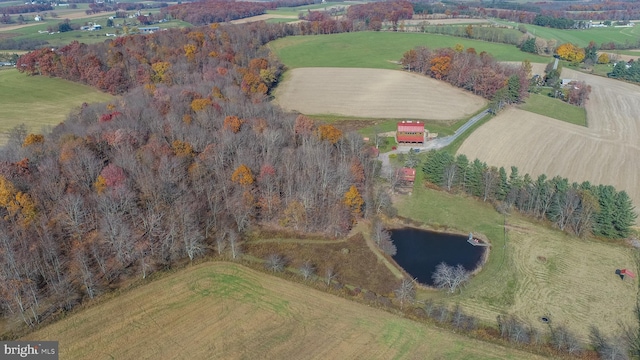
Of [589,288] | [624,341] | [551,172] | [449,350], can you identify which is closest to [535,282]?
[589,288]

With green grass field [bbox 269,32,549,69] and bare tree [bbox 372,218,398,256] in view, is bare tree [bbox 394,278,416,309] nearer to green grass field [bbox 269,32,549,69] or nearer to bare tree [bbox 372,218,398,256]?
bare tree [bbox 372,218,398,256]

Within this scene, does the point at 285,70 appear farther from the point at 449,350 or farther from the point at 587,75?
the point at 449,350

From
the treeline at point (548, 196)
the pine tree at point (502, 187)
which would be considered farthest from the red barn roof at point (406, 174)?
the pine tree at point (502, 187)

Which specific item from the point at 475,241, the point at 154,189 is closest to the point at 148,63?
the point at 154,189

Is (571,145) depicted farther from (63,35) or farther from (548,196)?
(63,35)

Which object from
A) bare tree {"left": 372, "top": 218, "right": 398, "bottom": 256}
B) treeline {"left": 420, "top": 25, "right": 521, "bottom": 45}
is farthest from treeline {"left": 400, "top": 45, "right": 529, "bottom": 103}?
bare tree {"left": 372, "top": 218, "right": 398, "bottom": 256}
